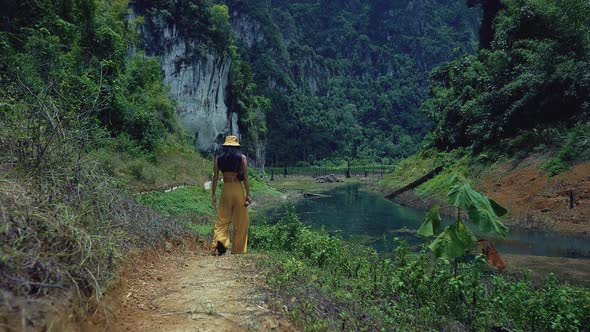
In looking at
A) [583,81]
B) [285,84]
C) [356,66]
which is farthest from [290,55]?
[583,81]

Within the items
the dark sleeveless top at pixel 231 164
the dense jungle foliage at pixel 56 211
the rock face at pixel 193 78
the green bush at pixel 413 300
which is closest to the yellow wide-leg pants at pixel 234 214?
the dark sleeveless top at pixel 231 164

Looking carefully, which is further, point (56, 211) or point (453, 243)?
point (453, 243)

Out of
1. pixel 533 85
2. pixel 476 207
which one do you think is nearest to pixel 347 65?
pixel 533 85

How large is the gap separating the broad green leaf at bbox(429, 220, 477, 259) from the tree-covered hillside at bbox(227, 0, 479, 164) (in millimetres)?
78743

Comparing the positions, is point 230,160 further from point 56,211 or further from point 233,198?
point 56,211

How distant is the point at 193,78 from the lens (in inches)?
1635

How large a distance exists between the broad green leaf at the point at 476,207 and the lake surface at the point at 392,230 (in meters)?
2.83

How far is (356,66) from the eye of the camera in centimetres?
13412

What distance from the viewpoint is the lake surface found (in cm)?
1206

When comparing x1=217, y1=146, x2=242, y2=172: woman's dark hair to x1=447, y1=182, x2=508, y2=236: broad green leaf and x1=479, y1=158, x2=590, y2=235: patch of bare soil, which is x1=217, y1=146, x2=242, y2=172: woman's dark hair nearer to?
x1=447, y1=182, x2=508, y2=236: broad green leaf

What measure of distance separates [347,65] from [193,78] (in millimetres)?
98009

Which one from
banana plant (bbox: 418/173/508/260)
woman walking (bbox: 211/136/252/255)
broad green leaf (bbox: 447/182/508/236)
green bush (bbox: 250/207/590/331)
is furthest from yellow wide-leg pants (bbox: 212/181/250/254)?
broad green leaf (bbox: 447/182/508/236)

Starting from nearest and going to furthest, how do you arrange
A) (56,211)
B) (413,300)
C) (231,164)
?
(56,211) → (413,300) → (231,164)

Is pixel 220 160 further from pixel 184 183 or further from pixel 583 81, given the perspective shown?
pixel 583 81
